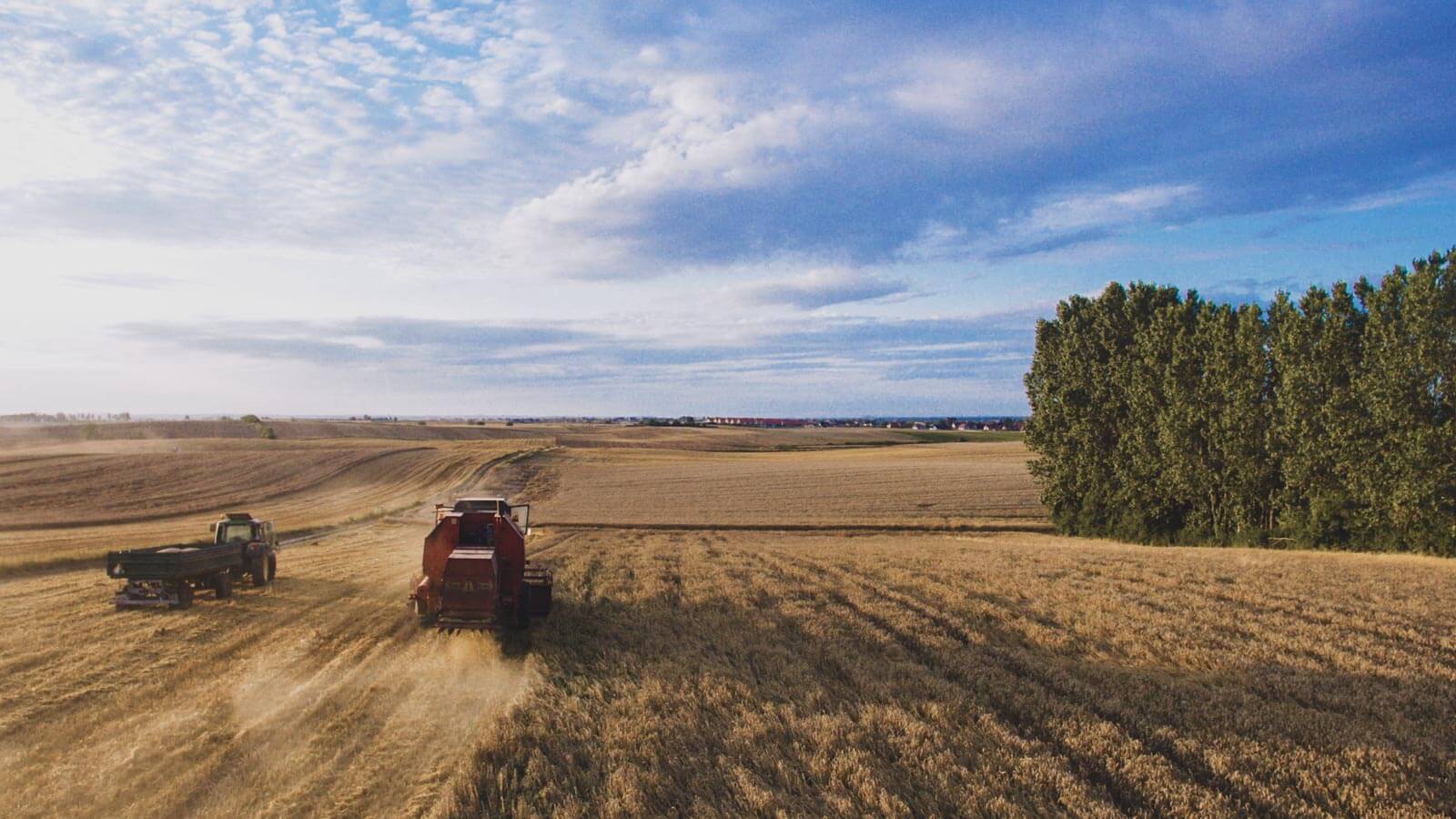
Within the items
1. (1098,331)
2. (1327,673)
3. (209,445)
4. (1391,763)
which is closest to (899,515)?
(1098,331)

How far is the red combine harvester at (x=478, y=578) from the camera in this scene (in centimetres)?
1295

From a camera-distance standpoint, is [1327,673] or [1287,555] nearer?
[1327,673]

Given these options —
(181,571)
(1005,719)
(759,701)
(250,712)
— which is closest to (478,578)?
(250,712)

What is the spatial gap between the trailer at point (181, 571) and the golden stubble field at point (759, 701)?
1.81 feet

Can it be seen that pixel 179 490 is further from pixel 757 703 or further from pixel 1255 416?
pixel 1255 416

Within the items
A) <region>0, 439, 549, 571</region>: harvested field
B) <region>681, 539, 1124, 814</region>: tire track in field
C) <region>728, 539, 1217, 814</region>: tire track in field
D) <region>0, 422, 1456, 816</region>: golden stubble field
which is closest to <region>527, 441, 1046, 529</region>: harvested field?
<region>0, 439, 549, 571</region>: harvested field

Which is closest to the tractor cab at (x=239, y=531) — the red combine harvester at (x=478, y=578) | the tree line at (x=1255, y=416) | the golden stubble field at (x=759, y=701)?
the golden stubble field at (x=759, y=701)

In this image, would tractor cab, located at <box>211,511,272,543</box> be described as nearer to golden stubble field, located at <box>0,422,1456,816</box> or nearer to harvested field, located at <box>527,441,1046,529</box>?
golden stubble field, located at <box>0,422,1456,816</box>

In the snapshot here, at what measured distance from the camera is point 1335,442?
2827cm

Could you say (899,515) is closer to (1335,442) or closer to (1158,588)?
(1335,442)

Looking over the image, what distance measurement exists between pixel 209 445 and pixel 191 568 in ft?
275

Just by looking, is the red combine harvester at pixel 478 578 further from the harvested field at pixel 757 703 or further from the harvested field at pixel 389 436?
the harvested field at pixel 389 436

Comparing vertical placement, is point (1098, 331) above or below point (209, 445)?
above

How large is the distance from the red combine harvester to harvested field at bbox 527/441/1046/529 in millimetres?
25706
